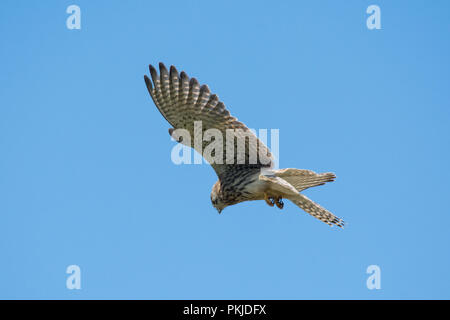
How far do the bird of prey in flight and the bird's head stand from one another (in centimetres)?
A: 2

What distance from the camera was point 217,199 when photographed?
460 inches

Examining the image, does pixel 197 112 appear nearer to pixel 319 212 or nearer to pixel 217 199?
pixel 217 199

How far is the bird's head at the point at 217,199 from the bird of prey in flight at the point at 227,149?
2cm

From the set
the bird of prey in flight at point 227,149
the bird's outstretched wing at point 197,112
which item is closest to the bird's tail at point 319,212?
the bird of prey in flight at point 227,149

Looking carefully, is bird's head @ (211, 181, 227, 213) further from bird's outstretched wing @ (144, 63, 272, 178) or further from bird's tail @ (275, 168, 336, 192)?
bird's tail @ (275, 168, 336, 192)

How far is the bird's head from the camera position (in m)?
11.6

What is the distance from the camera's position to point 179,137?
11.3 meters

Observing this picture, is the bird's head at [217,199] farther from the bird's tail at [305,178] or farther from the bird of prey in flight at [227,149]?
the bird's tail at [305,178]

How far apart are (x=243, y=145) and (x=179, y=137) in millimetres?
1010

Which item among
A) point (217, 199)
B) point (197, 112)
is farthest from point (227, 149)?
point (217, 199)

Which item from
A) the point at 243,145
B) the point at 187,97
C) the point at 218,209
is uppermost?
the point at 187,97
